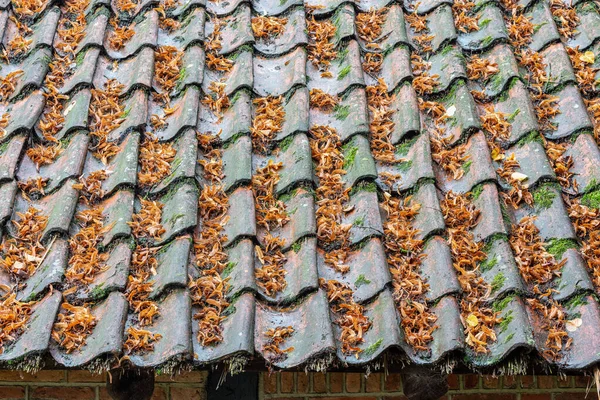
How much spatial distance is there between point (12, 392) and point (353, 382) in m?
1.50

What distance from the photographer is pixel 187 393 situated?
315cm

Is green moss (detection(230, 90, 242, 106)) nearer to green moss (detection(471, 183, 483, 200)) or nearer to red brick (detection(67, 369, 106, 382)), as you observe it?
green moss (detection(471, 183, 483, 200))

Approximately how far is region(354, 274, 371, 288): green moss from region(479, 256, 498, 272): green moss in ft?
1.41

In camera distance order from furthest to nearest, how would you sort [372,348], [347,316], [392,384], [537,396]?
[537,396] → [392,384] → [347,316] → [372,348]

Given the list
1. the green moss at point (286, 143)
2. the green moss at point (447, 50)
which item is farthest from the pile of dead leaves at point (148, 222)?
the green moss at point (447, 50)

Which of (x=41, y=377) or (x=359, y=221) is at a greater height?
(x=359, y=221)

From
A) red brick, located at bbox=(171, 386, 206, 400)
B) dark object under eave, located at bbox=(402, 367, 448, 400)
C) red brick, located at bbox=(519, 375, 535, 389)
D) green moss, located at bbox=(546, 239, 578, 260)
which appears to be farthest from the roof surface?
red brick, located at bbox=(519, 375, 535, 389)

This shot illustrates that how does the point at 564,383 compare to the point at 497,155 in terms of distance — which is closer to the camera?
the point at 497,155

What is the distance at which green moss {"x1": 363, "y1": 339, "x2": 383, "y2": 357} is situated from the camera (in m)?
2.29

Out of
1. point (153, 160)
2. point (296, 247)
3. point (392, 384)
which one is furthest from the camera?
point (392, 384)

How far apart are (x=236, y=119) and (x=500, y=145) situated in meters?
1.17

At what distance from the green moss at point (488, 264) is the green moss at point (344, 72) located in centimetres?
123

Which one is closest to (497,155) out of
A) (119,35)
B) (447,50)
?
(447,50)

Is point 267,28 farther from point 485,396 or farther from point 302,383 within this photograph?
point 485,396
